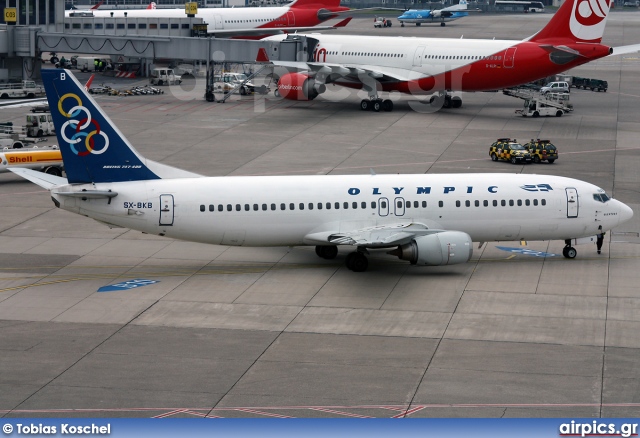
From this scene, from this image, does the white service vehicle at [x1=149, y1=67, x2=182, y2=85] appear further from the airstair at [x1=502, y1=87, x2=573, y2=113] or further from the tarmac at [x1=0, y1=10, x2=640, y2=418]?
the tarmac at [x1=0, y1=10, x2=640, y2=418]

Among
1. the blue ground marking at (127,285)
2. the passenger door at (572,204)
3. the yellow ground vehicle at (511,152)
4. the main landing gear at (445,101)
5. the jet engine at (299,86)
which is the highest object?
the jet engine at (299,86)

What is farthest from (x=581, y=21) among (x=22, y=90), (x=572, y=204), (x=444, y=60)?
(x=22, y=90)

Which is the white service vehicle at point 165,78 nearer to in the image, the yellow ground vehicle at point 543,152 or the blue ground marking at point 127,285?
the yellow ground vehicle at point 543,152

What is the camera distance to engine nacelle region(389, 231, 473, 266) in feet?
146

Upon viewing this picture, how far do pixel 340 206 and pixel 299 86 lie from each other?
52.3 metres

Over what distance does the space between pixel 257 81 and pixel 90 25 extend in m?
20.2

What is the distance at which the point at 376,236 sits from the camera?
44.6m

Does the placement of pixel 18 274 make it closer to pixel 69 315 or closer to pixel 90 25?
pixel 69 315

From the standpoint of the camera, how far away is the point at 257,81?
118 m

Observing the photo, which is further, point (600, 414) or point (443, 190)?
point (443, 190)

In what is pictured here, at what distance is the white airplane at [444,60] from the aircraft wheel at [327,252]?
47.4 metres

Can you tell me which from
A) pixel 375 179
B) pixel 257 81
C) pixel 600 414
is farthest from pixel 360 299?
pixel 257 81

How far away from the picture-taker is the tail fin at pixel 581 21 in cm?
8781

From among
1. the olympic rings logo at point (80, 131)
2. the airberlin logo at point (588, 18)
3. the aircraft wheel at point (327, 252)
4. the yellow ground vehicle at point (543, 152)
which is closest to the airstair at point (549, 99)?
the airberlin logo at point (588, 18)
